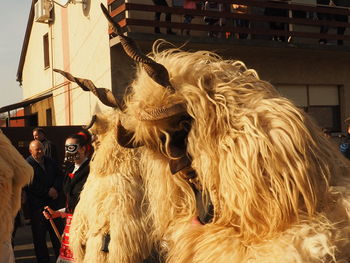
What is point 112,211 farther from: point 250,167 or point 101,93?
point 250,167

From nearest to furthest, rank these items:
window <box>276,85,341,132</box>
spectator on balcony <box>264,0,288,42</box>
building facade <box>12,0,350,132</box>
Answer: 1. building facade <box>12,0,350,132</box>
2. spectator on balcony <box>264,0,288,42</box>
3. window <box>276,85,341,132</box>

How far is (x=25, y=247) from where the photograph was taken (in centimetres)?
813

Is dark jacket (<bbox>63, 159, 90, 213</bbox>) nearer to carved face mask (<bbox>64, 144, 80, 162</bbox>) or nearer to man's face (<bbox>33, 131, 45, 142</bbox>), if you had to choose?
carved face mask (<bbox>64, 144, 80, 162</bbox>)

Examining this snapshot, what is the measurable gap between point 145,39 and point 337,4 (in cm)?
724

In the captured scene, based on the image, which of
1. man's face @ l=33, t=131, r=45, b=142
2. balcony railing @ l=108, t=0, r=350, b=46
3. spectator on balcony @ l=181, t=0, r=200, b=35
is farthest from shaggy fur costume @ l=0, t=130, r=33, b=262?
spectator on balcony @ l=181, t=0, r=200, b=35

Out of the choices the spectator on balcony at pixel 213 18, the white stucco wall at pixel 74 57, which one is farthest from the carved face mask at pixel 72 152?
the spectator on balcony at pixel 213 18

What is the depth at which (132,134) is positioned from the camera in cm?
146

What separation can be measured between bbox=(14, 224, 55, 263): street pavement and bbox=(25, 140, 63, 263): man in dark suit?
56 centimetres

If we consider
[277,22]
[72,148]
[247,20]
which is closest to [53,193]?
[72,148]

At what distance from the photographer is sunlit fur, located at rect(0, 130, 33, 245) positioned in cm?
288

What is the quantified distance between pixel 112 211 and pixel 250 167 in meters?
2.54

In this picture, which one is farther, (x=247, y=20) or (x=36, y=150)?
(x=247, y=20)

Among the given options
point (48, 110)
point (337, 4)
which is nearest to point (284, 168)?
point (337, 4)

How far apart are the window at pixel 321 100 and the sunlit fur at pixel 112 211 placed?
1008cm
